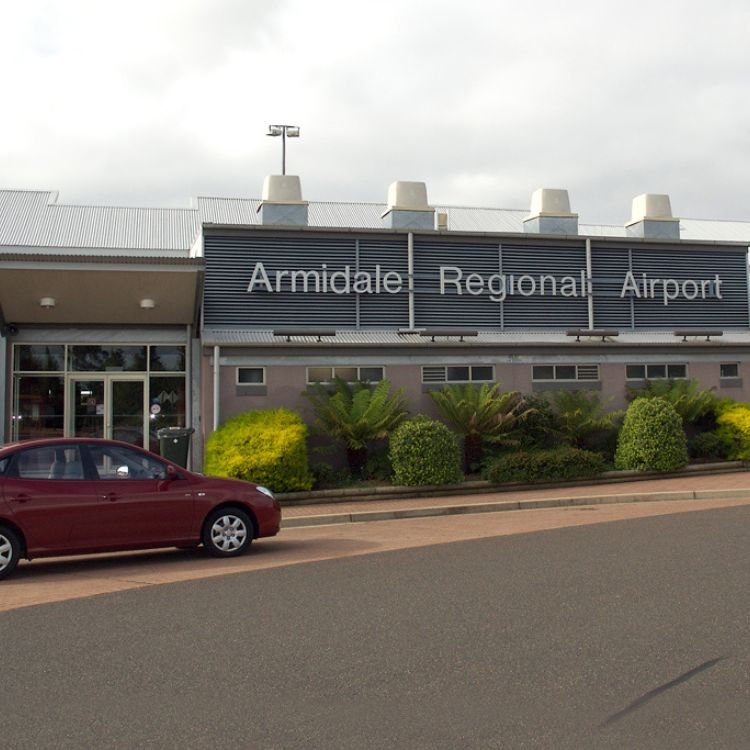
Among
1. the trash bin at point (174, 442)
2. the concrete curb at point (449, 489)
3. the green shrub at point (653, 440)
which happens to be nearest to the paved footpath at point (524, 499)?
the concrete curb at point (449, 489)

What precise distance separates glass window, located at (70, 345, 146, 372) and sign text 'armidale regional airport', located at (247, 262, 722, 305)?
289 cm

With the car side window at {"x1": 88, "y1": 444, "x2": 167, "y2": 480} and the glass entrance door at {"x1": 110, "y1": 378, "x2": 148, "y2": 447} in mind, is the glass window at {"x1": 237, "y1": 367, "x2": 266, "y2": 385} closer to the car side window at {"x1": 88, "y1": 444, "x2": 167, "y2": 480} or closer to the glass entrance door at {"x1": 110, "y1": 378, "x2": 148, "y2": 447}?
the glass entrance door at {"x1": 110, "y1": 378, "x2": 148, "y2": 447}

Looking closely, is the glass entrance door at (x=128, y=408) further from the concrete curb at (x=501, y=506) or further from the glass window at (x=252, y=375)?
the concrete curb at (x=501, y=506)

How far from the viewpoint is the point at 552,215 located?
25.0 m

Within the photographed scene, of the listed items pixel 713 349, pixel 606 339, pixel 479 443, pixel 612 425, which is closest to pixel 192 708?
pixel 479 443

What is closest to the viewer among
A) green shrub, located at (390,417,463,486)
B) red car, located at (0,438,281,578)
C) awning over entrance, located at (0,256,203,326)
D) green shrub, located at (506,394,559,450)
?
red car, located at (0,438,281,578)

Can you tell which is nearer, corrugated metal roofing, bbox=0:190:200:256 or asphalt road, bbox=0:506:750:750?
asphalt road, bbox=0:506:750:750

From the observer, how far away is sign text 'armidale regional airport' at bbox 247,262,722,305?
22000 mm

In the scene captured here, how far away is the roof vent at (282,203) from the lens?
23.0 meters

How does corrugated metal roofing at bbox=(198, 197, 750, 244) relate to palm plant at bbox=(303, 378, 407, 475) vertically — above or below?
above

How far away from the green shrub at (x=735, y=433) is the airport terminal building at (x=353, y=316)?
1.40 meters

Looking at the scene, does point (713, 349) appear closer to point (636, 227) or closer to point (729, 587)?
point (636, 227)

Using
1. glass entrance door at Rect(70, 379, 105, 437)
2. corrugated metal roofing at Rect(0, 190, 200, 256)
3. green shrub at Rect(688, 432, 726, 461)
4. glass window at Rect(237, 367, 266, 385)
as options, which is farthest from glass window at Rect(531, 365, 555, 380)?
corrugated metal roofing at Rect(0, 190, 200, 256)

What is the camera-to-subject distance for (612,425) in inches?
818
